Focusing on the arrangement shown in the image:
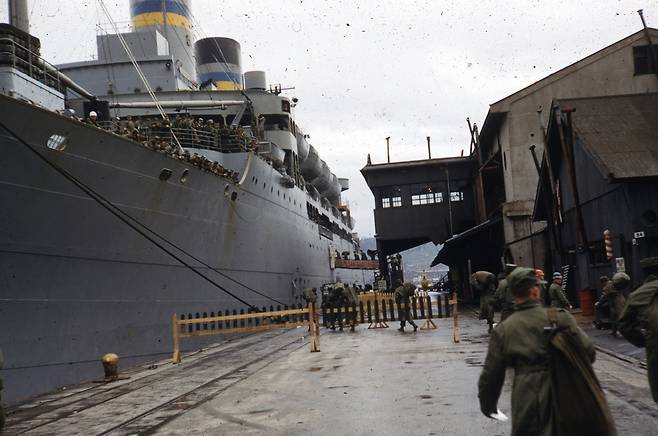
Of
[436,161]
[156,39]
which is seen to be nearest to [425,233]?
[436,161]

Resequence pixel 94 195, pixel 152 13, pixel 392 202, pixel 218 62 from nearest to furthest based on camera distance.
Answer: pixel 94 195
pixel 152 13
pixel 218 62
pixel 392 202

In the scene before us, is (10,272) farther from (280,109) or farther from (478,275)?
(280,109)

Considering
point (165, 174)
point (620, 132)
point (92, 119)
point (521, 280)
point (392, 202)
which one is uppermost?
point (392, 202)

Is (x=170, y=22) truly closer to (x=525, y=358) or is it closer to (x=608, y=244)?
(x=608, y=244)

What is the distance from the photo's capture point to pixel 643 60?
2723 cm

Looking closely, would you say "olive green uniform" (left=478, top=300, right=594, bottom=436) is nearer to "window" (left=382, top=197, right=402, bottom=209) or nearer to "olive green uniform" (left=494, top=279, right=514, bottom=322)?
"olive green uniform" (left=494, top=279, right=514, bottom=322)

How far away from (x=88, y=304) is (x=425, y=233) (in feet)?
90.0

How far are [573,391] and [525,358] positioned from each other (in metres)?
0.36

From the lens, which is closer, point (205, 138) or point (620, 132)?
point (620, 132)

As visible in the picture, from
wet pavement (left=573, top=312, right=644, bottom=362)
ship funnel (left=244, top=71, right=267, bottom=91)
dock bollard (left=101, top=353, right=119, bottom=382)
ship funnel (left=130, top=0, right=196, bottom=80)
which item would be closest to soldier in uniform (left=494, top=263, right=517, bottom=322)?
wet pavement (left=573, top=312, right=644, bottom=362)

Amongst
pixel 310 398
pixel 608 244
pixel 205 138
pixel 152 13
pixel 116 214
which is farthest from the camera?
pixel 152 13

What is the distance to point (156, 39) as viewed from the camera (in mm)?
28891

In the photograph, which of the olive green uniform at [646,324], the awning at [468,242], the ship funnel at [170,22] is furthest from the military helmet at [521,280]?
the ship funnel at [170,22]

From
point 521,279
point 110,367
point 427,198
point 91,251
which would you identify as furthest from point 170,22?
point 521,279
